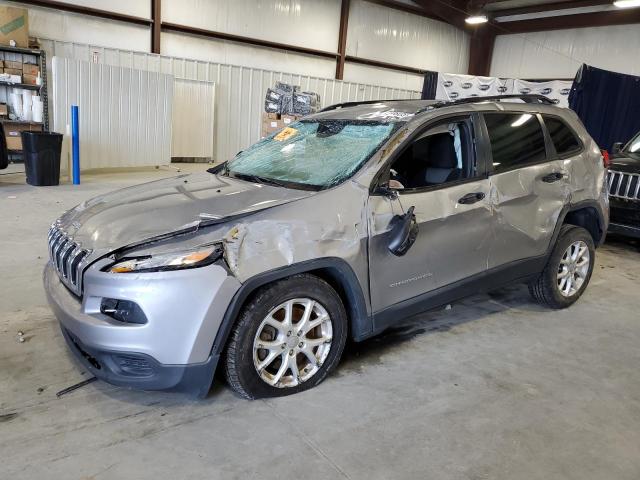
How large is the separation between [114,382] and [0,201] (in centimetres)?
608

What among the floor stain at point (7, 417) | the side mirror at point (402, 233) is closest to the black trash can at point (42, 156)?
the floor stain at point (7, 417)

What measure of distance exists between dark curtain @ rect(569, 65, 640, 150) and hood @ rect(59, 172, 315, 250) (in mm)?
9673

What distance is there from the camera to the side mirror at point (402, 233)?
288cm

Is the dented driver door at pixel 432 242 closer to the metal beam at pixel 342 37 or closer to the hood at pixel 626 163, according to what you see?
the hood at pixel 626 163

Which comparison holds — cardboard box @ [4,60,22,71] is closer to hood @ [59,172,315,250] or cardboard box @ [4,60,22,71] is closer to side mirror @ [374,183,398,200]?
hood @ [59,172,315,250]

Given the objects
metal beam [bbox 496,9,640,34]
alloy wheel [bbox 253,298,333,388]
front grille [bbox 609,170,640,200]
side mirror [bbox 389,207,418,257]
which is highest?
metal beam [bbox 496,9,640,34]

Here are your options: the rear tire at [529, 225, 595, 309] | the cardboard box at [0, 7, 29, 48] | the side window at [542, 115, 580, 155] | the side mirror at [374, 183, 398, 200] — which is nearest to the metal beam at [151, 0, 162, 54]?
the cardboard box at [0, 7, 29, 48]

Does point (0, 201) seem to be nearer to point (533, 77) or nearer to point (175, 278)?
point (175, 278)

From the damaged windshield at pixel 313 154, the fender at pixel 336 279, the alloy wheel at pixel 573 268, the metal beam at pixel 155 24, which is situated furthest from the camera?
the metal beam at pixel 155 24

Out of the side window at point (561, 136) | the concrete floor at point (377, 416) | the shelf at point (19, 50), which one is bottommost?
the concrete floor at point (377, 416)

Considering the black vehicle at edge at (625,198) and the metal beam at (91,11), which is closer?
the black vehicle at edge at (625,198)

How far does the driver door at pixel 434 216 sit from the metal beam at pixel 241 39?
460 inches

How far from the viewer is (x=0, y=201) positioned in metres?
7.34

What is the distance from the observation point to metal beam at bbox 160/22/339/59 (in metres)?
13.3
